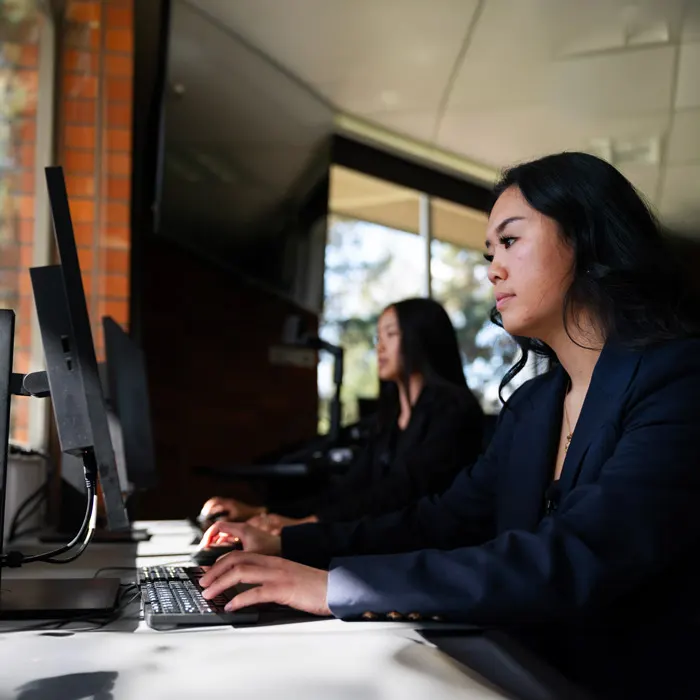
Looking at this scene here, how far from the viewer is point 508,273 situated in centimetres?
130

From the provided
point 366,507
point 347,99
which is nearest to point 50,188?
point 366,507

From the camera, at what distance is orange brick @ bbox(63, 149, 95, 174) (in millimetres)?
3053

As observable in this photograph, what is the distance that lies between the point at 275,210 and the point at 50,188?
3.14 m

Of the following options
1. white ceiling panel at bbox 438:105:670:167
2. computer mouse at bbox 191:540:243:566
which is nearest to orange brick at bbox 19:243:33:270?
computer mouse at bbox 191:540:243:566

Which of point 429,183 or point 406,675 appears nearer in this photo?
point 406,675

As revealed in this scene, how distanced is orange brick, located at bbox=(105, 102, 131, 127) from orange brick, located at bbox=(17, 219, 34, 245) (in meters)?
0.49

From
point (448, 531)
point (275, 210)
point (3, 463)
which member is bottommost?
point (448, 531)

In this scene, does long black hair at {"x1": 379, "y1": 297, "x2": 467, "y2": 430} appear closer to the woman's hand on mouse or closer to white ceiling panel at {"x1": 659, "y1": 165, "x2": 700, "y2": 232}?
the woman's hand on mouse

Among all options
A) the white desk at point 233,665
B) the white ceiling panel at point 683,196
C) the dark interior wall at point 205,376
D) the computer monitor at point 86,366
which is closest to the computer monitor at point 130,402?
the computer monitor at point 86,366

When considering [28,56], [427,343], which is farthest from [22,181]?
[427,343]

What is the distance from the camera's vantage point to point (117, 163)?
3.15 metres

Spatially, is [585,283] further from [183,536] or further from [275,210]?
[275,210]

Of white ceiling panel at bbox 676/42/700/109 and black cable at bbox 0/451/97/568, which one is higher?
white ceiling panel at bbox 676/42/700/109

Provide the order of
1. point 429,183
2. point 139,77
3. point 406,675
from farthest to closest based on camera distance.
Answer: point 429,183, point 139,77, point 406,675
